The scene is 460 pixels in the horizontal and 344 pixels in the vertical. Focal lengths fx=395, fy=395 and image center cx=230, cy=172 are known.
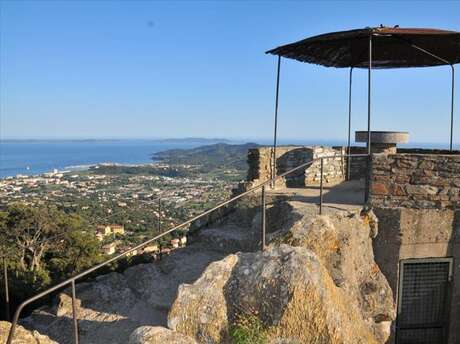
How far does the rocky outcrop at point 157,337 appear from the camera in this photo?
149 inches

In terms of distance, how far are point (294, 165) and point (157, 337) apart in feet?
24.6

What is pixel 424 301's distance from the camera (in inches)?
283

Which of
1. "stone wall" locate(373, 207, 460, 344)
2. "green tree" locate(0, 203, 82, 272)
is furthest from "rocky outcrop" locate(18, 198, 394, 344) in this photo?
"green tree" locate(0, 203, 82, 272)

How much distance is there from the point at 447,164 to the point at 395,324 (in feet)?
9.78

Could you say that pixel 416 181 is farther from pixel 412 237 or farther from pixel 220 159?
pixel 220 159

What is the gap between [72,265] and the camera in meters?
15.3

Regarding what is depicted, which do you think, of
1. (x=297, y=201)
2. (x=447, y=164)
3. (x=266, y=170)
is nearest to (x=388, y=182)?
(x=447, y=164)

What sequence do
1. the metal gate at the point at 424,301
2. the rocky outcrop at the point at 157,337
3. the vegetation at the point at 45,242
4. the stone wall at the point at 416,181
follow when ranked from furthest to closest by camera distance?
the vegetation at the point at 45,242 → the metal gate at the point at 424,301 → the stone wall at the point at 416,181 → the rocky outcrop at the point at 157,337

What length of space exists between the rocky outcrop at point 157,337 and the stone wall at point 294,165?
586cm

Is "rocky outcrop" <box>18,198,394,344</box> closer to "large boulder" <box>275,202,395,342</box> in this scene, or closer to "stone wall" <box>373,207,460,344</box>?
"large boulder" <box>275,202,395,342</box>

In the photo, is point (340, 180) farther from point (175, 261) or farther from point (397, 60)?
point (175, 261)

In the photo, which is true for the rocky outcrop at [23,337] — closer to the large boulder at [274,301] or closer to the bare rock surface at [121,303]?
the bare rock surface at [121,303]

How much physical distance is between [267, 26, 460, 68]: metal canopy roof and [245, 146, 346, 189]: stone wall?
2355 mm

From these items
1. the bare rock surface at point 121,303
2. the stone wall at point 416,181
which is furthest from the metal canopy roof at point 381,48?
the bare rock surface at point 121,303
